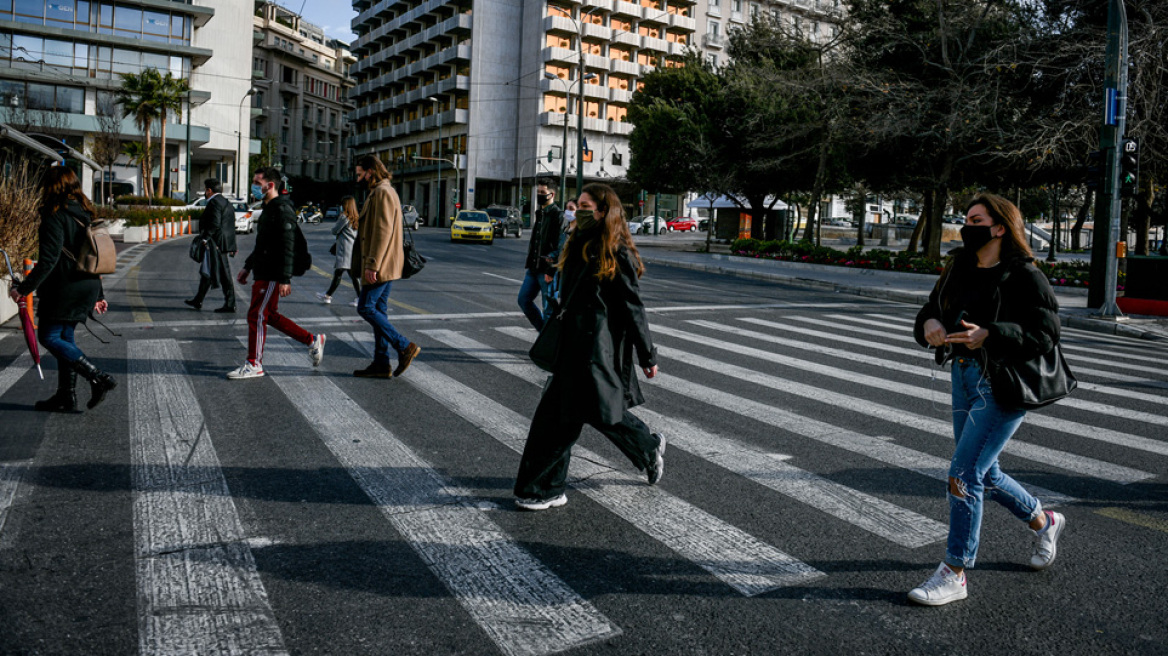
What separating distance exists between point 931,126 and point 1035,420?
19.3 metres

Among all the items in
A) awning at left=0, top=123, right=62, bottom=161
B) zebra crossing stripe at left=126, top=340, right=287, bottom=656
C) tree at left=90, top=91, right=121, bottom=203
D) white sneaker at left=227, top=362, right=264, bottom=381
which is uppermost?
tree at left=90, top=91, right=121, bottom=203

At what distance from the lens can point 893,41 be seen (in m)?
26.6

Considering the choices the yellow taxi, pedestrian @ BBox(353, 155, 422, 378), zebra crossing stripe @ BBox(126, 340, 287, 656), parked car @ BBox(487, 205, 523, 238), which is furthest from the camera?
parked car @ BBox(487, 205, 523, 238)

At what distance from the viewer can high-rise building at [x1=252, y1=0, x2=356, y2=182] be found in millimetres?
94250

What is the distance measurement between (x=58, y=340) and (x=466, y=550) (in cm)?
387

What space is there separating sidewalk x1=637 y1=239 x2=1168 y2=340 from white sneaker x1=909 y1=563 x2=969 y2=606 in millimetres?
13068

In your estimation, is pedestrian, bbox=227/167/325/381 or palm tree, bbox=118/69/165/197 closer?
pedestrian, bbox=227/167/325/381

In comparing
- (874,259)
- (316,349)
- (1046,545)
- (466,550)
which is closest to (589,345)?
(466,550)

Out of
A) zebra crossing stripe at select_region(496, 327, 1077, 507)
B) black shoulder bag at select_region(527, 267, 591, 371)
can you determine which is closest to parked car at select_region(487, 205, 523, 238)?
zebra crossing stripe at select_region(496, 327, 1077, 507)

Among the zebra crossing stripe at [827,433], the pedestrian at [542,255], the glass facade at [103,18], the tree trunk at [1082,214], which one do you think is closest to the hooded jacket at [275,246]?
the pedestrian at [542,255]

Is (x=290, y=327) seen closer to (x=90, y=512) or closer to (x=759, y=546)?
(x=90, y=512)

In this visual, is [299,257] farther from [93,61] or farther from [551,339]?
[93,61]

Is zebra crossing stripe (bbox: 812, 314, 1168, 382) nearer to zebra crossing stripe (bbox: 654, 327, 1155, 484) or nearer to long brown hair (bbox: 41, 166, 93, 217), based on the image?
zebra crossing stripe (bbox: 654, 327, 1155, 484)

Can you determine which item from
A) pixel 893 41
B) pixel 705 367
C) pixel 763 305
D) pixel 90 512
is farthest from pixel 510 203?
pixel 90 512
